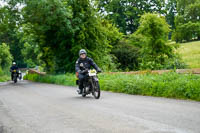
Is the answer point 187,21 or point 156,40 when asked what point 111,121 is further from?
point 187,21

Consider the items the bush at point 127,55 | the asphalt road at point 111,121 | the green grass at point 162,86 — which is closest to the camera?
the asphalt road at point 111,121

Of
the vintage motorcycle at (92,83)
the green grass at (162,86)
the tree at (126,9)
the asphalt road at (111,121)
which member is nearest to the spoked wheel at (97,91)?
the vintage motorcycle at (92,83)

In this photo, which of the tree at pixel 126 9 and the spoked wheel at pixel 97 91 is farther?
the tree at pixel 126 9

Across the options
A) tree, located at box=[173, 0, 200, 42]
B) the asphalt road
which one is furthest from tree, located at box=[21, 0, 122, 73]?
tree, located at box=[173, 0, 200, 42]

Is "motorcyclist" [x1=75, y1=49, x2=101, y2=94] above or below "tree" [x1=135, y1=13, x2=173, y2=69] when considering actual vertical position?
below

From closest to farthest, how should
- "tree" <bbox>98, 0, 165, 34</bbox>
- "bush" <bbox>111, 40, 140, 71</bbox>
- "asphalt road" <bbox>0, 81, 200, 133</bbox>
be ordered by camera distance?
1. "asphalt road" <bbox>0, 81, 200, 133</bbox>
2. "bush" <bbox>111, 40, 140, 71</bbox>
3. "tree" <bbox>98, 0, 165, 34</bbox>

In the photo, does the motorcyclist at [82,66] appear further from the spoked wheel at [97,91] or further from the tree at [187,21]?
the tree at [187,21]

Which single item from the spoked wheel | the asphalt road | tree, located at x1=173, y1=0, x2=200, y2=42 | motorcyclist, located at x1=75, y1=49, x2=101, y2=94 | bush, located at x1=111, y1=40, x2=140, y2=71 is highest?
tree, located at x1=173, y1=0, x2=200, y2=42

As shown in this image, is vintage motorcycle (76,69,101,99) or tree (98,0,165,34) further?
tree (98,0,165,34)

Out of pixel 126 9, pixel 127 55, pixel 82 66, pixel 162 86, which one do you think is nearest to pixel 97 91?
pixel 82 66

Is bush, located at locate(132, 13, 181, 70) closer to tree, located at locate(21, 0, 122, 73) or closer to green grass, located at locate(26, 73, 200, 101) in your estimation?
tree, located at locate(21, 0, 122, 73)

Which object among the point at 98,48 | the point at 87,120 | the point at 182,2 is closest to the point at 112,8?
the point at 182,2

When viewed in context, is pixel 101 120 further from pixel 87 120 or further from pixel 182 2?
pixel 182 2

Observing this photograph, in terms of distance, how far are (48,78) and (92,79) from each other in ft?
50.2
